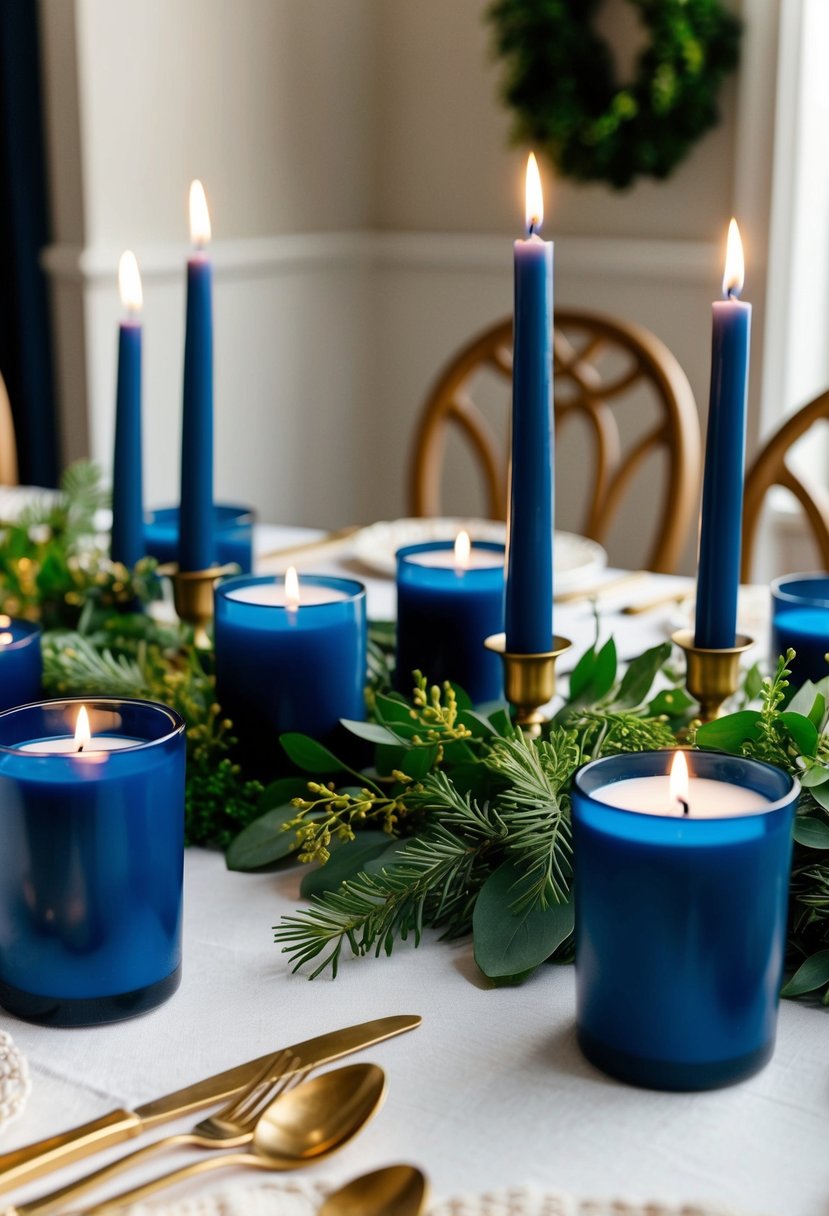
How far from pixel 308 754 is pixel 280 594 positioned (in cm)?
16

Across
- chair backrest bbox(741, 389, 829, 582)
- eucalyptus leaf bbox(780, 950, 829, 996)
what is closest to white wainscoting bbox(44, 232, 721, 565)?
chair backrest bbox(741, 389, 829, 582)

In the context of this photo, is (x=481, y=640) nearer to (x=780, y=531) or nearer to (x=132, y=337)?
(x=132, y=337)

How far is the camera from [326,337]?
3182 mm

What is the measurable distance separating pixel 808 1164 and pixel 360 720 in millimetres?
382

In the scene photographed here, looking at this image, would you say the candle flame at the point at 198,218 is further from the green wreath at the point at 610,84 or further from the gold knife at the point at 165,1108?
the green wreath at the point at 610,84

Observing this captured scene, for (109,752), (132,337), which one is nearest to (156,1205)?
(109,752)

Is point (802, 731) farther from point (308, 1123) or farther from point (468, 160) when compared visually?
point (468, 160)

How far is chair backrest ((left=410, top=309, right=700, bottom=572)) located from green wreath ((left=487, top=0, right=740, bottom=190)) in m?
0.91

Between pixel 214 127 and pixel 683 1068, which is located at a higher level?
pixel 214 127

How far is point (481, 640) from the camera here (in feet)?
2.72

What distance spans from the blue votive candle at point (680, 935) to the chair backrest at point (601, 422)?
1.17 meters

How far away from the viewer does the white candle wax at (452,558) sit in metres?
0.90

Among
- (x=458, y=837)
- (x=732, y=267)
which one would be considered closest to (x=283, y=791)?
(x=458, y=837)

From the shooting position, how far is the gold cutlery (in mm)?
1246
